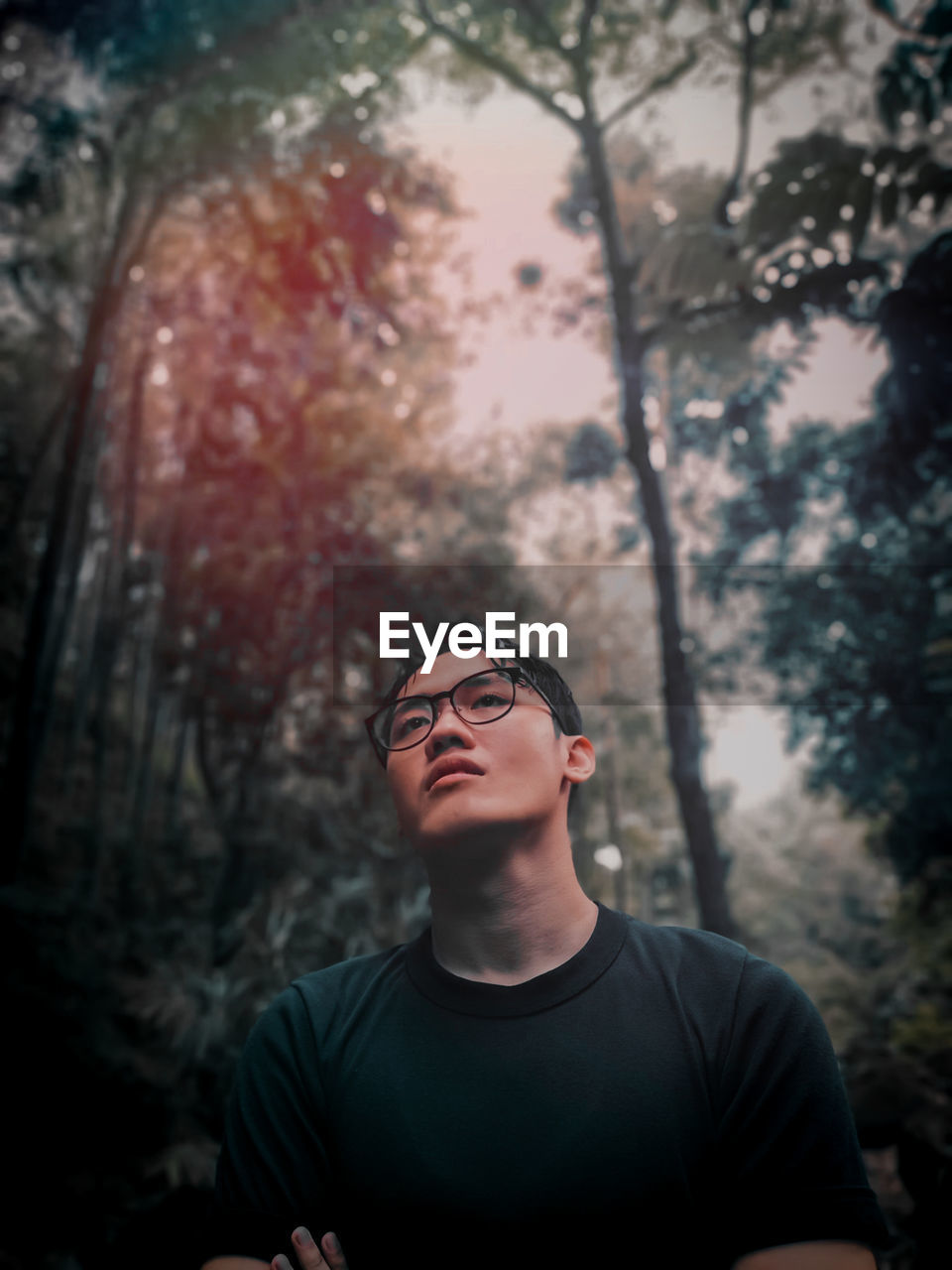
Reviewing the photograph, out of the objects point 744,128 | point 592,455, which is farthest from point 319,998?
point 592,455

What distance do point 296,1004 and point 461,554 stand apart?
541 centimetres

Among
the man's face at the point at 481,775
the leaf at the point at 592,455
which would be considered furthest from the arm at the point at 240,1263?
the leaf at the point at 592,455

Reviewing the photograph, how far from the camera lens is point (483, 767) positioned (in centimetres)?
124

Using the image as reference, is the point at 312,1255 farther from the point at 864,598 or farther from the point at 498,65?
the point at 498,65

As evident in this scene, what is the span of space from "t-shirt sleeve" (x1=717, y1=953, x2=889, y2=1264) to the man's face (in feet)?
1.46

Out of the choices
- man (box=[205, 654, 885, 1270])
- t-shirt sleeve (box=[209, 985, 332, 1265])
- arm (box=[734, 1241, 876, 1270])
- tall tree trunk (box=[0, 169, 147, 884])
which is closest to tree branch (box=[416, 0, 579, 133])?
tall tree trunk (box=[0, 169, 147, 884])

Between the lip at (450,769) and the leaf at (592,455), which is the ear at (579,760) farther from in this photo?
the leaf at (592,455)

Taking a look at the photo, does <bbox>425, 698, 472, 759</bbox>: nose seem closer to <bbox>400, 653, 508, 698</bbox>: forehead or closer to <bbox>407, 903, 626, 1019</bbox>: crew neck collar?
<bbox>400, 653, 508, 698</bbox>: forehead

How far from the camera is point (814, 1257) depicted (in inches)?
40.0

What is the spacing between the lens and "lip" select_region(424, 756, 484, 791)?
123cm

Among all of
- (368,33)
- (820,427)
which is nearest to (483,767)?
(820,427)

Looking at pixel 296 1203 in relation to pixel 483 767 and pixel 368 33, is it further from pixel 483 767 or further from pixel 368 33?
pixel 368 33

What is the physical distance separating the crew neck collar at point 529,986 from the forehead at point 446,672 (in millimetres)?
499

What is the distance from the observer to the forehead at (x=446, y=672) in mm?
1361
